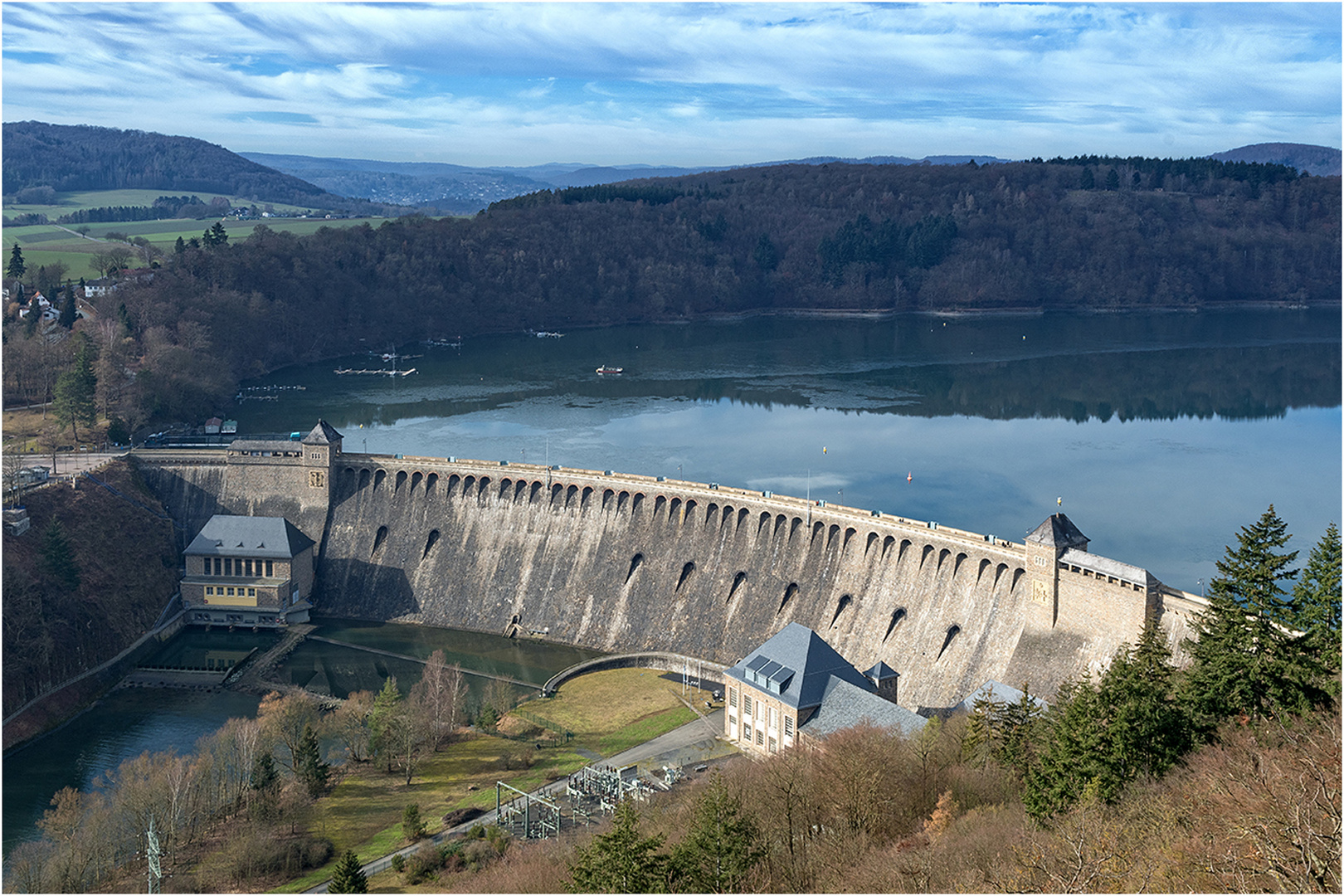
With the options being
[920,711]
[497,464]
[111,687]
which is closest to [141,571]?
[111,687]

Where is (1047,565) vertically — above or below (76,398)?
below

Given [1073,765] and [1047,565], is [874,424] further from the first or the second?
[1073,765]

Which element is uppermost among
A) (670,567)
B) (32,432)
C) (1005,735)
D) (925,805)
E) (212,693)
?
(32,432)

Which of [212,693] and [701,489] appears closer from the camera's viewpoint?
[212,693]

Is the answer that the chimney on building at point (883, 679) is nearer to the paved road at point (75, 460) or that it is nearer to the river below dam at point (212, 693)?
the river below dam at point (212, 693)

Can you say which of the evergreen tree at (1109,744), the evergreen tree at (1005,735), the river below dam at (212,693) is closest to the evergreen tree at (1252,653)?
the evergreen tree at (1109,744)

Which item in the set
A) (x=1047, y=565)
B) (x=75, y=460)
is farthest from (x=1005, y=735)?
(x=75, y=460)
